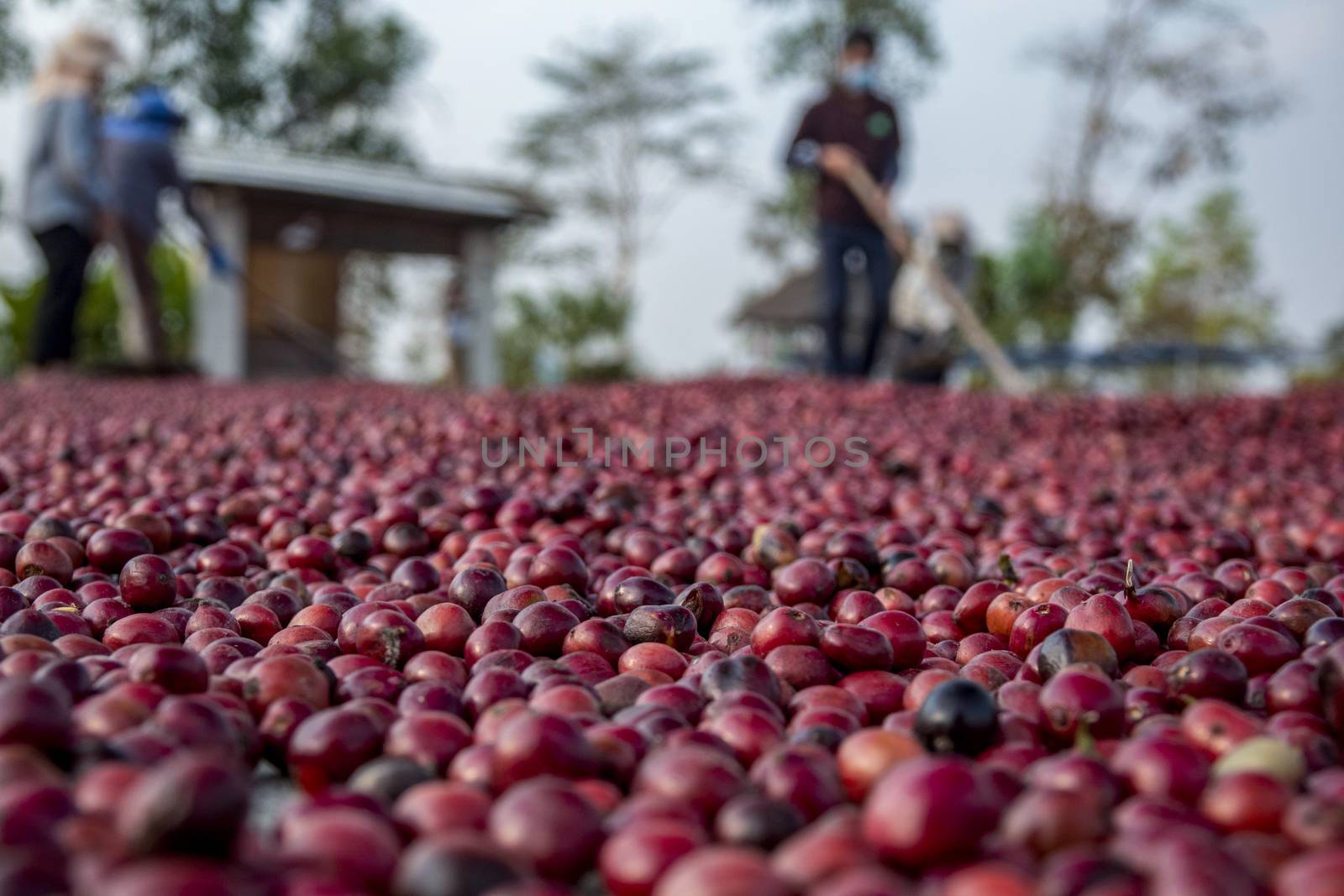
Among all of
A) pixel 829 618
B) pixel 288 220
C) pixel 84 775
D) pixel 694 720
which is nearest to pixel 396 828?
pixel 84 775

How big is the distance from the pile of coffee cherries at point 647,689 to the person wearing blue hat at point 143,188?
5833 millimetres

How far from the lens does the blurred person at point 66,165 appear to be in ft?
26.1

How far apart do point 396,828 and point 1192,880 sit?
2.29ft

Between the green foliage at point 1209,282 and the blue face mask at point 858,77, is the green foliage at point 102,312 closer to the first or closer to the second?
the blue face mask at point 858,77

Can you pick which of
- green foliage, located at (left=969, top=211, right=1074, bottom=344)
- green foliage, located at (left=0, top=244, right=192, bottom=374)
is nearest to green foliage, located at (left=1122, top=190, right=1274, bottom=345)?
green foliage, located at (left=969, top=211, right=1074, bottom=344)

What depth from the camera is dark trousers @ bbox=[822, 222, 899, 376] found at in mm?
8414

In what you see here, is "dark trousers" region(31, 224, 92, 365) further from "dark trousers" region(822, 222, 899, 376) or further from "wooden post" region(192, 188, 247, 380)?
"dark trousers" region(822, 222, 899, 376)

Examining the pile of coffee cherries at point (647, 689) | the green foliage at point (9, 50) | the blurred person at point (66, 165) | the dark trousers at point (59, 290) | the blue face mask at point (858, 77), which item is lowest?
the pile of coffee cherries at point (647, 689)

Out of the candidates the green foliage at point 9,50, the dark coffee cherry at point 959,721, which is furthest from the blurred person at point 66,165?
the green foliage at point 9,50

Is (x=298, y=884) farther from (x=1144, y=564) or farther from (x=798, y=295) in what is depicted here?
(x=798, y=295)

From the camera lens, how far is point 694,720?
4.73 ft

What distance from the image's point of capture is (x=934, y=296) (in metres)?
12.7

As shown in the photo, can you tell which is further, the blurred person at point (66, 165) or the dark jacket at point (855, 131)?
the dark jacket at point (855, 131)

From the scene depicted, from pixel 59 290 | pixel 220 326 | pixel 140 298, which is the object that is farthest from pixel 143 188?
pixel 220 326
